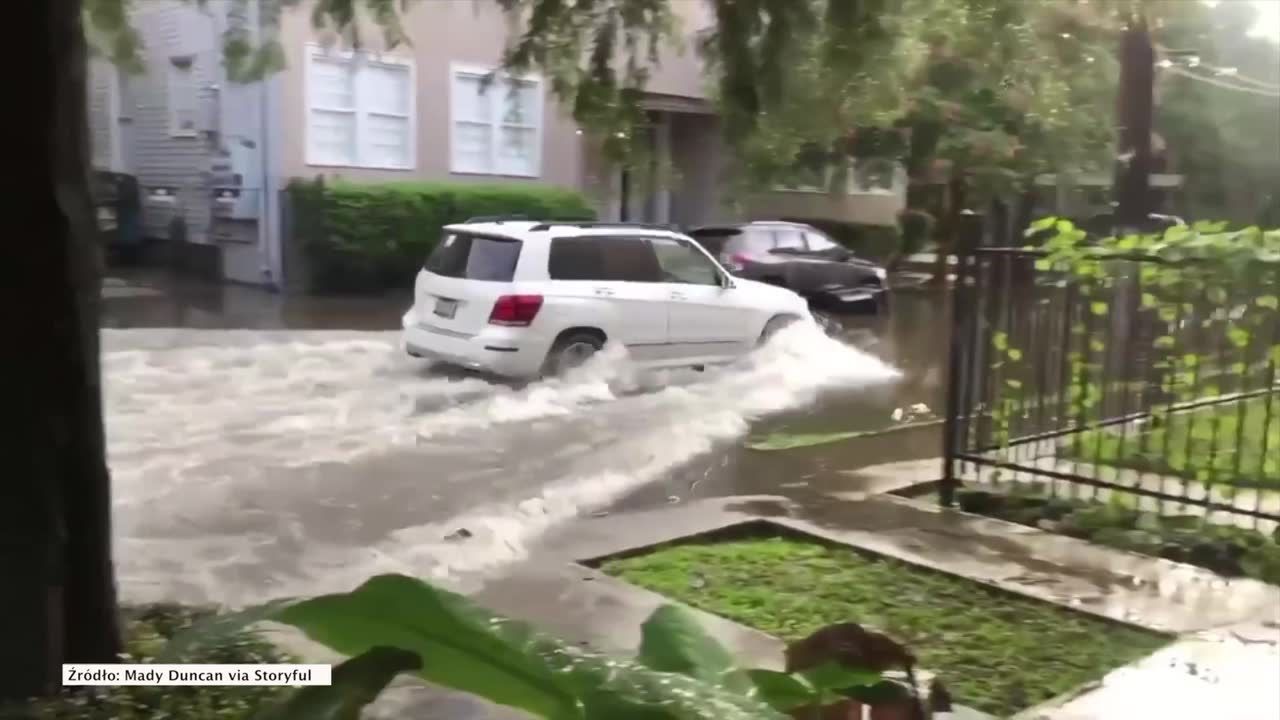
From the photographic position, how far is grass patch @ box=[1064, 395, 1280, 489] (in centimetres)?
677

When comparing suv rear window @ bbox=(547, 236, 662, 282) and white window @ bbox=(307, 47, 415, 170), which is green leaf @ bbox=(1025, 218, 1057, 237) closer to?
suv rear window @ bbox=(547, 236, 662, 282)

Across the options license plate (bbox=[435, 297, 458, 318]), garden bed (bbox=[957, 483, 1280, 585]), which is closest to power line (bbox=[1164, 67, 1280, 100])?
license plate (bbox=[435, 297, 458, 318])

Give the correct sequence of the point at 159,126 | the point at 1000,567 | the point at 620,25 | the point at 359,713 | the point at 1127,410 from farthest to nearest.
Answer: the point at 159,126
the point at 1127,410
the point at 1000,567
the point at 620,25
the point at 359,713

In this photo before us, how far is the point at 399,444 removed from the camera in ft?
30.9

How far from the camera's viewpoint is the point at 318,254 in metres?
19.1

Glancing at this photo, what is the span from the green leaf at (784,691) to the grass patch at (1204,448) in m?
4.86

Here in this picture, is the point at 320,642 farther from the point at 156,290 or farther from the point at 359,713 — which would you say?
the point at 156,290

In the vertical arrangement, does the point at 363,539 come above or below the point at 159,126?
below

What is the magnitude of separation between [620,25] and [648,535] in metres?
2.99

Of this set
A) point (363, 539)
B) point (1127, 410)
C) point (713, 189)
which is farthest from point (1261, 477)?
point (713, 189)

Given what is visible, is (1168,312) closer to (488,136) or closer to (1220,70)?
(488,136)

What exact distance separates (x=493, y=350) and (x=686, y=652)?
9.15m

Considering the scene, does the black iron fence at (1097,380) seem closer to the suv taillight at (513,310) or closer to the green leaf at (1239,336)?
the green leaf at (1239,336)

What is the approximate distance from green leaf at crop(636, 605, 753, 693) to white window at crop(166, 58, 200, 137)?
1983 centimetres
